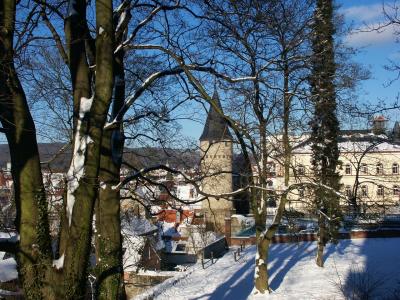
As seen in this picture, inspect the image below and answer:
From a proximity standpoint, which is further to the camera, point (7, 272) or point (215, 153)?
point (7, 272)

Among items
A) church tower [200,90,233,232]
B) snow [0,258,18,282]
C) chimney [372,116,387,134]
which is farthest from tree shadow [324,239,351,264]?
snow [0,258,18,282]

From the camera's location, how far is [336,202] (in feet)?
28.1

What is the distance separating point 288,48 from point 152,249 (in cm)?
1973

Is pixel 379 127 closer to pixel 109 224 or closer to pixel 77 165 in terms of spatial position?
pixel 109 224

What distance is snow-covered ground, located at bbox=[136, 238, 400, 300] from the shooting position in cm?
1592

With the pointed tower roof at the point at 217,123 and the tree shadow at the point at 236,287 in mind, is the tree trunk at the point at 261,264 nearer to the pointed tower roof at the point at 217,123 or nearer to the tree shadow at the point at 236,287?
the tree shadow at the point at 236,287

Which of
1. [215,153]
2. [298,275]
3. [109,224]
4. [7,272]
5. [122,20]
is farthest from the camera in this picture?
[298,275]

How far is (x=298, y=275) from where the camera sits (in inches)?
751

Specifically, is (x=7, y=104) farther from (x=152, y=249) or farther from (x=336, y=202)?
(x=152, y=249)

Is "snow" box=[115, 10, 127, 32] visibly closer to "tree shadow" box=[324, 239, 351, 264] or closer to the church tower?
the church tower

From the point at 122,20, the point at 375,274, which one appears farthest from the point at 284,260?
the point at 122,20

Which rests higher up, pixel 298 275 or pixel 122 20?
pixel 122 20

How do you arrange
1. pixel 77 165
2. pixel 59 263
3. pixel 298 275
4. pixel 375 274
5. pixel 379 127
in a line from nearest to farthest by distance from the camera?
pixel 59 263, pixel 77 165, pixel 379 127, pixel 375 274, pixel 298 275

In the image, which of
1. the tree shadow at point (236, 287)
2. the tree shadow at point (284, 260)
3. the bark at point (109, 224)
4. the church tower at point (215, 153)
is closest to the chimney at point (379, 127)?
the church tower at point (215, 153)
